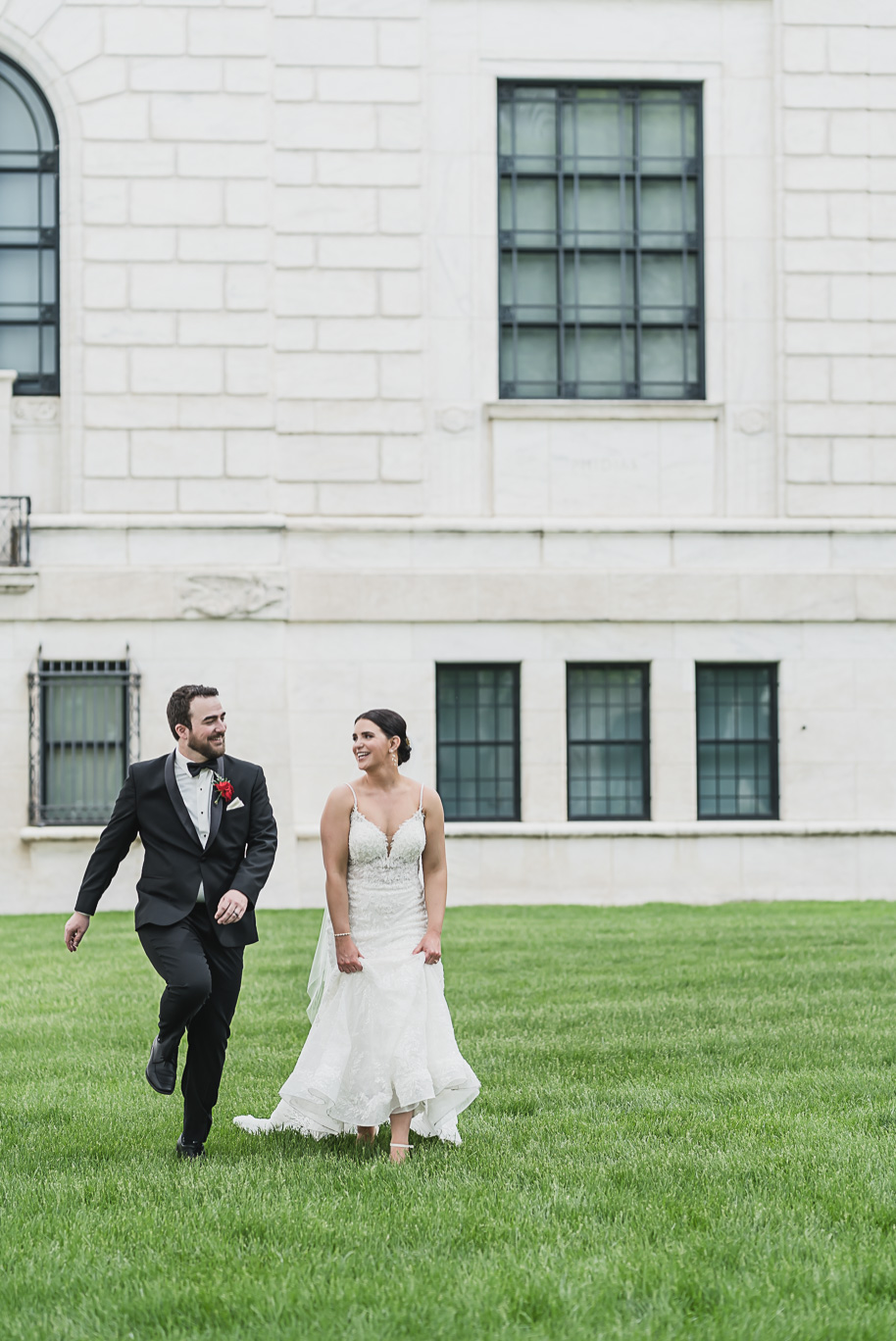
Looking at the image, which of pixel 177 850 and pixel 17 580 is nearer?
pixel 177 850

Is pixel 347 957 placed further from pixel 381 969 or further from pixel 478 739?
pixel 478 739

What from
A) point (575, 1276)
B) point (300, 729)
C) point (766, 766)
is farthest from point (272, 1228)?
point (766, 766)

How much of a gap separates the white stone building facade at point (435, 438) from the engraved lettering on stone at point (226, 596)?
0.12 feet

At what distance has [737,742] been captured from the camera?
67.5 ft

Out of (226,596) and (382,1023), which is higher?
(226,596)

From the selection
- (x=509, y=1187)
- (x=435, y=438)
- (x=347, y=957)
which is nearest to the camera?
(x=509, y=1187)

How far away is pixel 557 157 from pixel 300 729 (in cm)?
835

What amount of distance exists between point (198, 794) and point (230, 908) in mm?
603

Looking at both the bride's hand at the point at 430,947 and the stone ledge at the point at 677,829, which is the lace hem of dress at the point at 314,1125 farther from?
the stone ledge at the point at 677,829

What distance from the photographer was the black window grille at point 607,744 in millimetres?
20375

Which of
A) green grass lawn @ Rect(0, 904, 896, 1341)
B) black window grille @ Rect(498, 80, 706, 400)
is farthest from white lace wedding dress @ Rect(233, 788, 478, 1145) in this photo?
black window grille @ Rect(498, 80, 706, 400)

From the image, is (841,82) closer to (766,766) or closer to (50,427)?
(766,766)

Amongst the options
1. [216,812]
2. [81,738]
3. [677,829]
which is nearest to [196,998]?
[216,812]

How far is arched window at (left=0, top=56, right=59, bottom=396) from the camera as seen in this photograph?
2036cm
